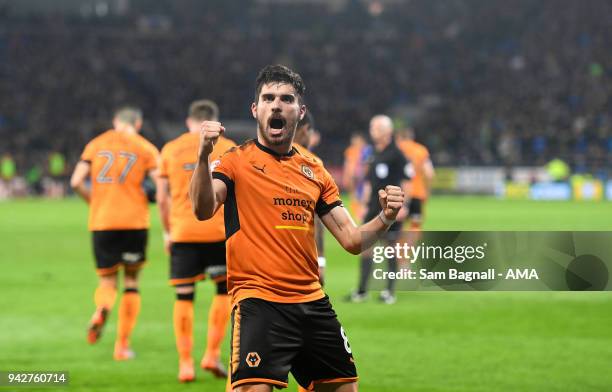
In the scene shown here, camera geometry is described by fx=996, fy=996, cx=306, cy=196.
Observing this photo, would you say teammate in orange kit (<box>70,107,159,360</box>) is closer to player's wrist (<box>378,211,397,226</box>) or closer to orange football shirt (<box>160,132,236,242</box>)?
orange football shirt (<box>160,132,236,242</box>)

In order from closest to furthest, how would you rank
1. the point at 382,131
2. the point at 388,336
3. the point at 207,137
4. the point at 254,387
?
the point at 207,137 < the point at 254,387 < the point at 388,336 < the point at 382,131

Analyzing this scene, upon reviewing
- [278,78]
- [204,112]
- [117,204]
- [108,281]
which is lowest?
[108,281]

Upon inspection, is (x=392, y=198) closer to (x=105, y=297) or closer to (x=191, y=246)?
(x=191, y=246)

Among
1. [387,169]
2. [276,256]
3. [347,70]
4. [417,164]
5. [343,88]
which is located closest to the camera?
[276,256]

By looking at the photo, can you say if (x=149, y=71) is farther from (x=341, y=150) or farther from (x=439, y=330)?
(x=439, y=330)

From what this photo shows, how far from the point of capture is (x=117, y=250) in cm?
996

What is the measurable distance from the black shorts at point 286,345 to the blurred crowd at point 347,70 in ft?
131

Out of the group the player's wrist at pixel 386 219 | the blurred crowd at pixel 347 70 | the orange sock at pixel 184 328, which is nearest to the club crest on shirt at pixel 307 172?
the player's wrist at pixel 386 219

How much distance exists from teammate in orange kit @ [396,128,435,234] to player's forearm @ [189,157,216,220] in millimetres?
11241

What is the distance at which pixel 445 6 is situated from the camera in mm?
61250

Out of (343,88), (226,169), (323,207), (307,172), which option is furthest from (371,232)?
(343,88)

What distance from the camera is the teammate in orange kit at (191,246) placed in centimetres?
855

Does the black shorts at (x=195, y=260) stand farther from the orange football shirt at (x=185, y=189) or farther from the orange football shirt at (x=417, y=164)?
the orange football shirt at (x=417, y=164)

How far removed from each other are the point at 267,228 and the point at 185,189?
3810mm
